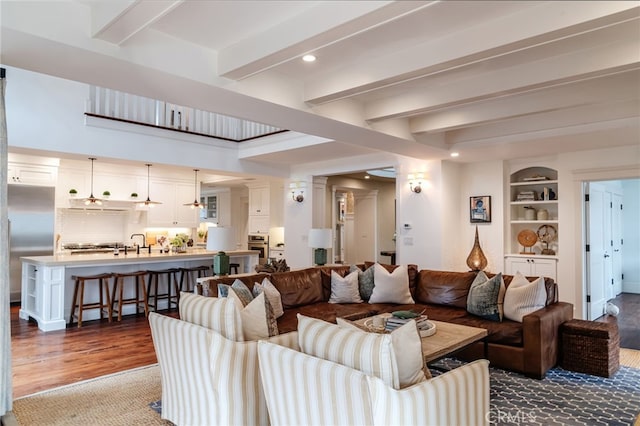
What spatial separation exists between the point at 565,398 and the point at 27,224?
7829 mm

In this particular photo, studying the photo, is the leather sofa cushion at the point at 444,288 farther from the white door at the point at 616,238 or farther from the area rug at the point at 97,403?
the white door at the point at 616,238

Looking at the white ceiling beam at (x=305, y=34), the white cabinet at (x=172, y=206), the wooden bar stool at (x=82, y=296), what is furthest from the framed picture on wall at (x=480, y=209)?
the white cabinet at (x=172, y=206)

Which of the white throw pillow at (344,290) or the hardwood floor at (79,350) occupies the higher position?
the white throw pillow at (344,290)

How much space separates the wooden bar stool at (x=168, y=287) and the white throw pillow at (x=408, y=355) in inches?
208

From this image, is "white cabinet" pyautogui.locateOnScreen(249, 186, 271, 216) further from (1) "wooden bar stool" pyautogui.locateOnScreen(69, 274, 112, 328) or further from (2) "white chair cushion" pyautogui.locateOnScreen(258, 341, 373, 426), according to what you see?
(2) "white chair cushion" pyautogui.locateOnScreen(258, 341, 373, 426)

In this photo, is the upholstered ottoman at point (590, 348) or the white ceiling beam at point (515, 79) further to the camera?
the upholstered ottoman at point (590, 348)

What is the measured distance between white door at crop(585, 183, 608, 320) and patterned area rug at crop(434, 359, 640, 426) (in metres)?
2.40

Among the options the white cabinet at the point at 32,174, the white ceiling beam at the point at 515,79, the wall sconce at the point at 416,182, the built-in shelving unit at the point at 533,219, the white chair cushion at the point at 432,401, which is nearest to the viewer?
the white chair cushion at the point at 432,401

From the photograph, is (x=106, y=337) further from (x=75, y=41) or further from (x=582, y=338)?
(x=582, y=338)

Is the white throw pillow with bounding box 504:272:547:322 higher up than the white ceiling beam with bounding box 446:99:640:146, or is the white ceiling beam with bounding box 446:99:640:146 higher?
the white ceiling beam with bounding box 446:99:640:146

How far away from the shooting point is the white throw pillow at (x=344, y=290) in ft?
16.0

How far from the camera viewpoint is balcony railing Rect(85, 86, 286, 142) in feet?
19.2

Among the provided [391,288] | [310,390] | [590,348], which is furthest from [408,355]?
[391,288]

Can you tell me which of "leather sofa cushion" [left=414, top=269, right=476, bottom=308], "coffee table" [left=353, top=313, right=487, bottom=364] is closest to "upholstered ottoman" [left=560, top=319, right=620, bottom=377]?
"leather sofa cushion" [left=414, top=269, right=476, bottom=308]
